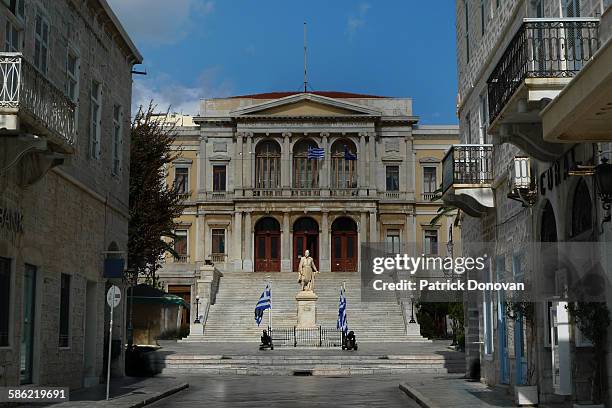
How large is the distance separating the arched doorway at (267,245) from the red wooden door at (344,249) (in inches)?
151

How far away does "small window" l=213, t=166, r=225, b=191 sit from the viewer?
64.2 metres

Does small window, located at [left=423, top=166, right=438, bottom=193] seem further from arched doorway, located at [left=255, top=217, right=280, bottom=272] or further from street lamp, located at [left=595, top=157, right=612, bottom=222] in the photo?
street lamp, located at [left=595, top=157, right=612, bottom=222]

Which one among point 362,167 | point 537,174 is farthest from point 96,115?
point 362,167

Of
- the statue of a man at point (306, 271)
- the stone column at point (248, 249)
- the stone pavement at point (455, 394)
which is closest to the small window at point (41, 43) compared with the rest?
the stone pavement at point (455, 394)

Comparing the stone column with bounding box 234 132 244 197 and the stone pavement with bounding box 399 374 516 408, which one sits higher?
the stone column with bounding box 234 132 244 197

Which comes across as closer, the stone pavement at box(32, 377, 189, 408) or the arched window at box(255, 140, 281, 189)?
the stone pavement at box(32, 377, 189, 408)

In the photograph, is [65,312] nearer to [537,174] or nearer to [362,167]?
[537,174]

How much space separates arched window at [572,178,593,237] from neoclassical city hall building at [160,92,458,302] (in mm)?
46359

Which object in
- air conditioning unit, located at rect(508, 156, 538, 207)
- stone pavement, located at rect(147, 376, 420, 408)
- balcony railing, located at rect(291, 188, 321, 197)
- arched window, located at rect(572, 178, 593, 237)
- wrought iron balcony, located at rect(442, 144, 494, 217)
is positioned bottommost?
stone pavement, located at rect(147, 376, 420, 408)

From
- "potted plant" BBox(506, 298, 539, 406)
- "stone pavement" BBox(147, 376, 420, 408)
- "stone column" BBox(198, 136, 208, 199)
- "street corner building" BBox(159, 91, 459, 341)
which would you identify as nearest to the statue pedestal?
"stone pavement" BBox(147, 376, 420, 408)

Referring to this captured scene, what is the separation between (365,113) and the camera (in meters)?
63.5

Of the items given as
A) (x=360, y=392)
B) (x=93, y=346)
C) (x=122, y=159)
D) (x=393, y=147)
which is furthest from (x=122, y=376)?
(x=393, y=147)

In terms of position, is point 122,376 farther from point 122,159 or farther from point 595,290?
point 595,290

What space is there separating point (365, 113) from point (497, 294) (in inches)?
1659
